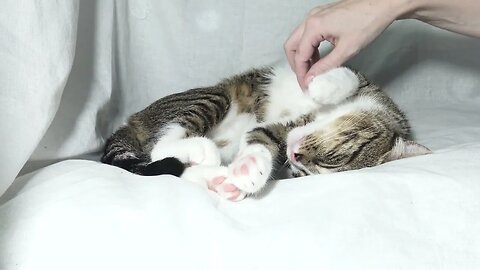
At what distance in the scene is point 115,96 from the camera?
173 cm

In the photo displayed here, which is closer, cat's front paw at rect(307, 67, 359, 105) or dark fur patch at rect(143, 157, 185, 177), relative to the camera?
dark fur patch at rect(143, 157, 185, 177)

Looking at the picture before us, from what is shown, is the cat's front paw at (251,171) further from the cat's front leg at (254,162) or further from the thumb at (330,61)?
the thumb at (330,61)

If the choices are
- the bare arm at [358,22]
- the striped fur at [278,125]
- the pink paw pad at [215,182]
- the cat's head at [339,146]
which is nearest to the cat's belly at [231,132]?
the striped fur at [278,125]

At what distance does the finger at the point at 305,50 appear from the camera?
4.57 ft

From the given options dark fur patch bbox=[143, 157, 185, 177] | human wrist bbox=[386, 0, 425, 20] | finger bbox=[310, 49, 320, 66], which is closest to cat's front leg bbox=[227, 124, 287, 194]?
dark fur patch bbox=[143, 157, 185, 177]

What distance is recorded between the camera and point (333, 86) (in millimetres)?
1521

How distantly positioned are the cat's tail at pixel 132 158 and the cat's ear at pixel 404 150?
521 millimetres

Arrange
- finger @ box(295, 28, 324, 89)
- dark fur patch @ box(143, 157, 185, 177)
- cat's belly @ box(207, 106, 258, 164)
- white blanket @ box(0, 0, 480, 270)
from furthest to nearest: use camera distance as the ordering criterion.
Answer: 1. cat's belly @ box(207, 106, 258, 164)
2. finger @ box(295, 28, 324, 89)
3. dark fur patch @ box(143, 157, 185, 177)
4. white blanket @ box(0, 0, 480, 270)

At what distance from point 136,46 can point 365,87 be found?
0.66 meters

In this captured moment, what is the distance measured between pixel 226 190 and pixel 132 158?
391mm

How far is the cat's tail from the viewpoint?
1289 millimetres

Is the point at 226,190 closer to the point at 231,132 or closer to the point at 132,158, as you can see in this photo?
the point at 132,158

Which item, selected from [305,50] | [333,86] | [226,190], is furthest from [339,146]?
[226,190]

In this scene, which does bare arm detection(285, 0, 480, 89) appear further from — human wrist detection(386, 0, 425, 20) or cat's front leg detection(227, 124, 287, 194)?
cat's front leg detection(227, 124, 287, 194)
